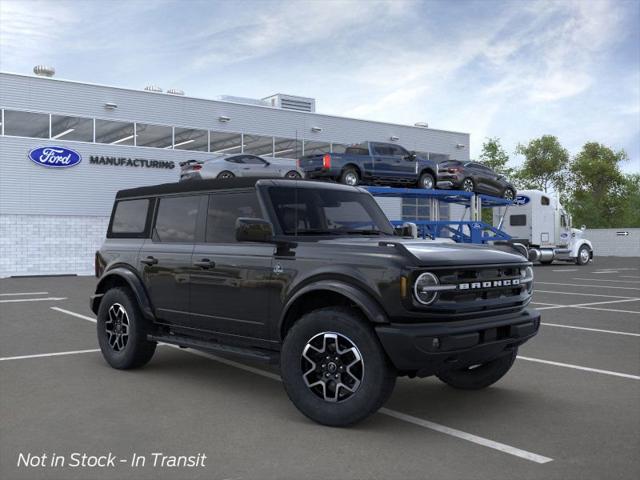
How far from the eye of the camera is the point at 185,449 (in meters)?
4.34

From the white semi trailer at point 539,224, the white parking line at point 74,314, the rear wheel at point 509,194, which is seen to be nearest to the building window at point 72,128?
the white parking line at point 74,314

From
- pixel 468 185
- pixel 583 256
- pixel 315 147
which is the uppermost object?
pixel 315 147

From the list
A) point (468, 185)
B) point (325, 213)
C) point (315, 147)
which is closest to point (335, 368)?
point (325, 213)

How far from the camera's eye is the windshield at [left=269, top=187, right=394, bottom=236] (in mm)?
5738

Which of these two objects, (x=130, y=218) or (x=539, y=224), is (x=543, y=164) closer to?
(x=539, y=224)

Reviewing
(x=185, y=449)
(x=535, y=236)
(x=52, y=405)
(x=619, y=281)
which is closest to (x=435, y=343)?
(x=185, y=449)

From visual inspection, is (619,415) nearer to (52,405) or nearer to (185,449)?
(185,449)

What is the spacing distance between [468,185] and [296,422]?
20787 mm

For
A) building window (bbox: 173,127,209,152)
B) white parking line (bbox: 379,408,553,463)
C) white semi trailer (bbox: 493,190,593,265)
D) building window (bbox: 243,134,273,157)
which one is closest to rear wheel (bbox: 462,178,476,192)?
white semi trailer (bbox: 493,190,593,265)

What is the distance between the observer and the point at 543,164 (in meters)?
73.1

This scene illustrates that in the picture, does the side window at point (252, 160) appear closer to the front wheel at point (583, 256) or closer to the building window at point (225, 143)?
the building window at point (225, 143)

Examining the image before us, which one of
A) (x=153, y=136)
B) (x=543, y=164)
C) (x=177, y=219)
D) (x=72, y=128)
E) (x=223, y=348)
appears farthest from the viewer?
(x=543, y=164)

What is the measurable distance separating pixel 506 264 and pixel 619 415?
4.84ft

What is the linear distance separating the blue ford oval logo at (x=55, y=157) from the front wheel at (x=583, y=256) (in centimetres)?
2357
